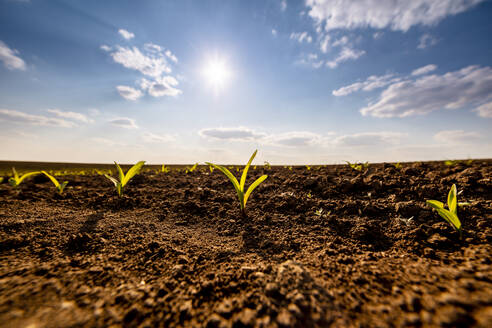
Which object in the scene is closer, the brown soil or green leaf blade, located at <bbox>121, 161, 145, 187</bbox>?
the brown soil

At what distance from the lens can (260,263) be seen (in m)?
1.40

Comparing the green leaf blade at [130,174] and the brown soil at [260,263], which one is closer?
the brown soil at [260,263]

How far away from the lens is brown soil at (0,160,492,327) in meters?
0.91

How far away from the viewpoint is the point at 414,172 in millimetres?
3314

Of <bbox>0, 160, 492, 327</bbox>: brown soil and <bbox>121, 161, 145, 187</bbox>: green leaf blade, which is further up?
<bbox>121, 161, 145, 187</bbox>: green leaf blade

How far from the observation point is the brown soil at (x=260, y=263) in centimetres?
91

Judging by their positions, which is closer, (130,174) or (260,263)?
(260,263)

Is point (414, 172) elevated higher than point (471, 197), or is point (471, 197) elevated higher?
point (414, 172)

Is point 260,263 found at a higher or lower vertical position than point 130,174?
lower

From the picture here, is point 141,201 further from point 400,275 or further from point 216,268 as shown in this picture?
point 400,275

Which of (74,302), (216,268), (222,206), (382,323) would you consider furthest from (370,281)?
(222,206)

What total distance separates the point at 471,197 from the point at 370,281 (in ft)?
7.26

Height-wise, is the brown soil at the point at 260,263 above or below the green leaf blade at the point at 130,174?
below

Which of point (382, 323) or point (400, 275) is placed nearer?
point (382, 323)
